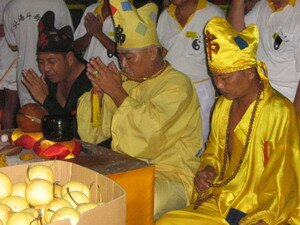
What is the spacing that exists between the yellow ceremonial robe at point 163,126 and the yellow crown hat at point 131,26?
22cm

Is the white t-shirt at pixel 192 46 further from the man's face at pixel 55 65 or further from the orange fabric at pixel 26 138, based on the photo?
the orange fabric at pixel 26 138

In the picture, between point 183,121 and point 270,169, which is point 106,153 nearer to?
point 183,121

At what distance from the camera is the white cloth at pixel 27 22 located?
4938 mm

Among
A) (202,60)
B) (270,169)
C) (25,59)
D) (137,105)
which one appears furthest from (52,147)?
(25,59)

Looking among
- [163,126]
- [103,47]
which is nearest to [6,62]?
[103,47]

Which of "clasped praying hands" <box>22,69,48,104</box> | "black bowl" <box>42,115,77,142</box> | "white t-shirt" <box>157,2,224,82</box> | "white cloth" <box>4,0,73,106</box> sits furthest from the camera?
"white cloth" <box>4,0,73,106</box>

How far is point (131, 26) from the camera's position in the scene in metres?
3.29

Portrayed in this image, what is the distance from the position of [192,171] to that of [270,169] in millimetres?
625

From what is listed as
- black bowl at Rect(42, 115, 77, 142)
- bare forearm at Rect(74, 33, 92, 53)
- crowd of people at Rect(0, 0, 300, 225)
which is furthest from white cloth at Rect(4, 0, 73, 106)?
black bowl at Rect(42, 115, 77, 142)

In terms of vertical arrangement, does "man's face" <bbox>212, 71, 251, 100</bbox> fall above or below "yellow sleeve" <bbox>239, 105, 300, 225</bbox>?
above

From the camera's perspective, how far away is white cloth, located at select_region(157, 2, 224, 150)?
461 cm

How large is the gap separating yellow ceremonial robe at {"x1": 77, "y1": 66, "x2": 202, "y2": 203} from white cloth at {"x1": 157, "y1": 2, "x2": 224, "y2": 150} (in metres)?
1.24

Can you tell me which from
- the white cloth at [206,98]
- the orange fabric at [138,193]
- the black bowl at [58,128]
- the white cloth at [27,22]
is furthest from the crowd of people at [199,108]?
the white cloth at [27,22]

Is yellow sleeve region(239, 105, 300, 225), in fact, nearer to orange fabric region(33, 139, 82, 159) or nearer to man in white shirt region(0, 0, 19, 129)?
orange fabric region(33, 139, 82, 159)
